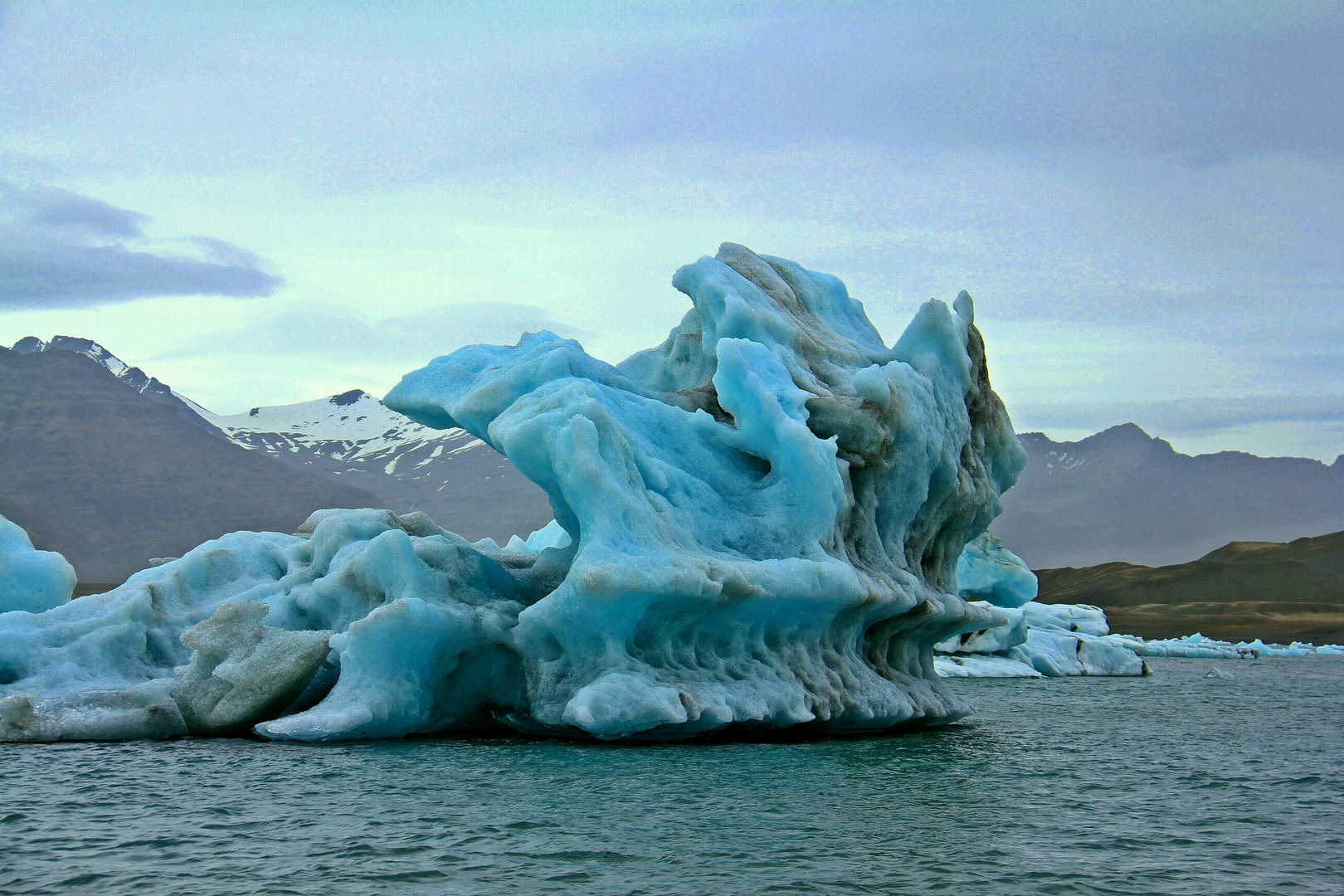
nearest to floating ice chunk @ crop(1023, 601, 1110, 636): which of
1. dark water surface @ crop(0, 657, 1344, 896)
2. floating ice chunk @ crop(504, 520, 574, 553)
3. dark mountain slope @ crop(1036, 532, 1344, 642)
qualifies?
floating ice chunk @ crop(504, 520, 574, 553)

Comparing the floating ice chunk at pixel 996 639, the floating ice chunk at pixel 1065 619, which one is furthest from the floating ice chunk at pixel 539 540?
the floating ice chunk at pixel 1065 619

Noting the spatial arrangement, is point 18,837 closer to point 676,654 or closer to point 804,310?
point 676,654

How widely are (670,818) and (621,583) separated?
229 centimetres

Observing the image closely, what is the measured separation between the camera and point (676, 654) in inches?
371

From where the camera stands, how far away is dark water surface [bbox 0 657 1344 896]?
5.05m

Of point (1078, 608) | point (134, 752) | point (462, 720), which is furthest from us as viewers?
point (1078, 608)

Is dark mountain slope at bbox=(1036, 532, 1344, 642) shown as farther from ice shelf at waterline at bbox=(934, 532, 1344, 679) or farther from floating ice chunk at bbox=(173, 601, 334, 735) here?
floating ice chunk at bbox=(173, 601, 334, 735)

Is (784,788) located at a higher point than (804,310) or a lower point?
lower

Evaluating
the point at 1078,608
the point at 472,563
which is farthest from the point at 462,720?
the point at 1078,608

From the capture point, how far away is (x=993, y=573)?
23.1m

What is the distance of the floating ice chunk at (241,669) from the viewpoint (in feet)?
29.3

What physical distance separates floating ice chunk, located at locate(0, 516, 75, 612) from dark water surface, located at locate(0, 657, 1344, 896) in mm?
4257

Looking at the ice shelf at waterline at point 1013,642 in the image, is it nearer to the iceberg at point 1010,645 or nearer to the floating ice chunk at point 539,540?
the iceberg at point 1010,645

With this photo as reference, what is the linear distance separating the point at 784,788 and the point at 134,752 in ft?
15.3
